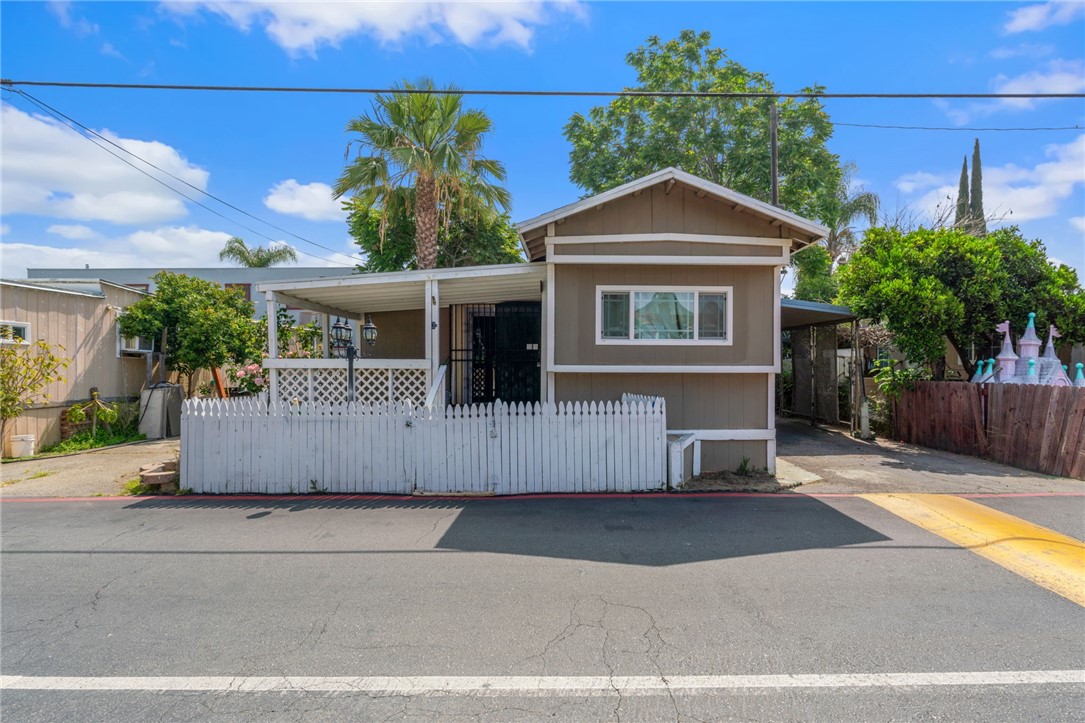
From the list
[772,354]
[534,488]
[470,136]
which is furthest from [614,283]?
[470,136]

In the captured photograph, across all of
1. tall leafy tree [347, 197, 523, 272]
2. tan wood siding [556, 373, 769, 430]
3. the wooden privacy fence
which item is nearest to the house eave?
tan wood siding [556, 373, 769, 430]

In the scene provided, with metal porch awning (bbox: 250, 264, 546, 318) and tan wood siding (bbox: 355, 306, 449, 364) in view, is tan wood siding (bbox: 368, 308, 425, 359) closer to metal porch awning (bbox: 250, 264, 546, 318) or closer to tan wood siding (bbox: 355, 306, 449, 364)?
tan wood siding (bbox: 355, 306, 449, 364)

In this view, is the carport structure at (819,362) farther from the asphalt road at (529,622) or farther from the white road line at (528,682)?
the white road line at (528,682)

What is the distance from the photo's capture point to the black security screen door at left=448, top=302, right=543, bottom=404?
38.3 ft

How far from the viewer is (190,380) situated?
1560cm

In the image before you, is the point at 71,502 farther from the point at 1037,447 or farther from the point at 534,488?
the point at 1037,447

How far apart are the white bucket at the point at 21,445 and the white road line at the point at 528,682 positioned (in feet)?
31.6

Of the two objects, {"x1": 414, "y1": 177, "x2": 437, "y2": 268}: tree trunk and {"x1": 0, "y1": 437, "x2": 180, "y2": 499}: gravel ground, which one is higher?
{"x1": 414, "y1": 177, "x2": 437, "y2": 268}: tree trunk

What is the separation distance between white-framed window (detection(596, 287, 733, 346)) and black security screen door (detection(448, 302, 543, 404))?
3.13 meters

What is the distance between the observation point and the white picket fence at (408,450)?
7.38 m

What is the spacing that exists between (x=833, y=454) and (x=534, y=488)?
254 inches

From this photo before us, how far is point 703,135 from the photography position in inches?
755

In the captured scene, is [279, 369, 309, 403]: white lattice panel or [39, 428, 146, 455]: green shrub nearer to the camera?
[279, 369, 309, 403]: white lattice panel

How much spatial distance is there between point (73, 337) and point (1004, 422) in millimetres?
18177
